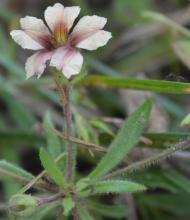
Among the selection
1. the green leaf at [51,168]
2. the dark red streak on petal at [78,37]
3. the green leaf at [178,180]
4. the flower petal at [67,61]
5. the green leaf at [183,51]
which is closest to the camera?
the flower petal at [67,61]

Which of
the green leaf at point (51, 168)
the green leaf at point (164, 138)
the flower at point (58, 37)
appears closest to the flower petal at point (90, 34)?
the flower at point (58, 37)

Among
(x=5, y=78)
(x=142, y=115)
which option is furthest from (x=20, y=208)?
(x=5, y=78)

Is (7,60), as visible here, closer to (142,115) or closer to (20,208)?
(142,115)

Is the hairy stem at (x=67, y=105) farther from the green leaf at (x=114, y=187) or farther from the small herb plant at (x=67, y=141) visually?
the green leaf at (x=114, y=187)

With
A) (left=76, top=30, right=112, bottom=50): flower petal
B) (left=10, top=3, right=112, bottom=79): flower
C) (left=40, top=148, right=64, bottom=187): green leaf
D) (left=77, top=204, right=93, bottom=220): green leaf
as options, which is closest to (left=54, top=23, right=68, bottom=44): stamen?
(left=10, top=3, right=112, bottom=79): flower

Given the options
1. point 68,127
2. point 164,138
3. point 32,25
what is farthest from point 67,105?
point 164,138

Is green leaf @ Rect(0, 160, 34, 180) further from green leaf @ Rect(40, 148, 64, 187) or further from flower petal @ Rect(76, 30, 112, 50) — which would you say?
flower petal @ Rect(76, 30, 112, 50)
